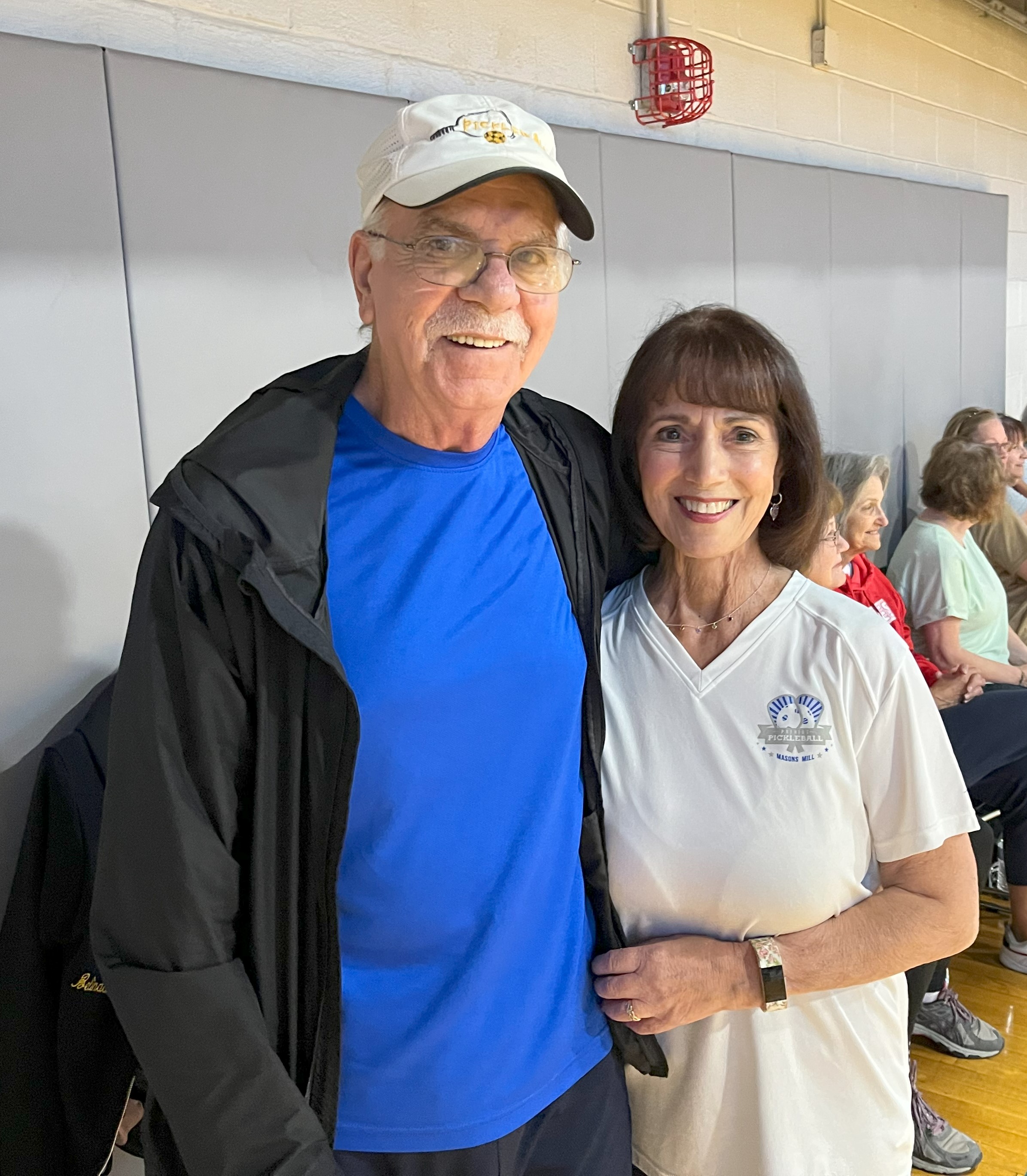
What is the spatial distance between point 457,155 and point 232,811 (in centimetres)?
75

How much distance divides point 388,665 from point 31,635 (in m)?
0.85

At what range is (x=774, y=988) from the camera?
1356 millimetres

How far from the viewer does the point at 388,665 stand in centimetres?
120

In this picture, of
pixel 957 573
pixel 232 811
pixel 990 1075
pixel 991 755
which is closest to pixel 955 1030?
pixel 990 1075

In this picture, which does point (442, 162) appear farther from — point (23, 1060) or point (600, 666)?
point (23, 1060)

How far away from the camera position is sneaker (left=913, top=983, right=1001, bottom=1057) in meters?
2.82

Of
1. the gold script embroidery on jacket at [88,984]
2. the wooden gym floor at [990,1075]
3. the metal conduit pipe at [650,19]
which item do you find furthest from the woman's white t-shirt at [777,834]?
the metal conduit pipe at [650,19]

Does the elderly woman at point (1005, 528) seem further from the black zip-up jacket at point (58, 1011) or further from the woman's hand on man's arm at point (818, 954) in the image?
the black zip-up jacket at point (58, 1011)

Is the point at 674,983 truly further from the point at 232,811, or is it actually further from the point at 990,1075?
the point at 990,1075

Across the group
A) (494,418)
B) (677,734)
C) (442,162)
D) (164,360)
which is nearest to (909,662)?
(677,734)

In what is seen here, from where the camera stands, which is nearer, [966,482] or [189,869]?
[189,869]

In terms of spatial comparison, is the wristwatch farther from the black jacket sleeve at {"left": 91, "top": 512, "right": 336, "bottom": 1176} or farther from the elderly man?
the black jacket sleeve at {"left": 91, "top": 512, "right": 336, "bottom": 1176}

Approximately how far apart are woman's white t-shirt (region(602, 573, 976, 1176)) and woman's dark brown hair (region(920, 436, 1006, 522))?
2345 millimetres

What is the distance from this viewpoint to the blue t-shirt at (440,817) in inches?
47.8
